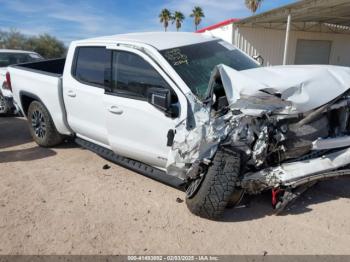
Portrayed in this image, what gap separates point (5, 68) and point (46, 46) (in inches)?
1066

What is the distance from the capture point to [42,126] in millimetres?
5625

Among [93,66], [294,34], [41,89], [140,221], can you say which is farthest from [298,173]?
[294,34]

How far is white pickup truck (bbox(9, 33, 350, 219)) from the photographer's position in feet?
10.2

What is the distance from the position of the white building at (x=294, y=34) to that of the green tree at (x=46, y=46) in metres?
19.9

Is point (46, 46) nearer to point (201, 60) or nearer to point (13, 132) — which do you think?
point (13, 132)

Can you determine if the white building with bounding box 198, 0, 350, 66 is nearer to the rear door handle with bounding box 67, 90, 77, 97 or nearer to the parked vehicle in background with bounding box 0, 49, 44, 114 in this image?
the parked vehicle in background with bounding box 0, 49, 44, 114

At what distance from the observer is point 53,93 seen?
16.4ft

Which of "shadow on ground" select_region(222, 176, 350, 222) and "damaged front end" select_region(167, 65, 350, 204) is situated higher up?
"damaged front end" select_region(167, 65, 350, 204)

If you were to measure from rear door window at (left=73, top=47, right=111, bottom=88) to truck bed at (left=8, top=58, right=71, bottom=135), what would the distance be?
443mm

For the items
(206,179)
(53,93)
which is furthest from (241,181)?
(53,93)

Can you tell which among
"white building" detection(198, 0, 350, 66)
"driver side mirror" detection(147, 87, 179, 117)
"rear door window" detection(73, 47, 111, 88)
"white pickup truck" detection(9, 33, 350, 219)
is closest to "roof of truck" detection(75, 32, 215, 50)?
"white pickup truck" detection(9, 33, 350, 219)

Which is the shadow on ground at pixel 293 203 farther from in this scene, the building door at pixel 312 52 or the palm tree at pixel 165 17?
the palm tree at pixel 165 17

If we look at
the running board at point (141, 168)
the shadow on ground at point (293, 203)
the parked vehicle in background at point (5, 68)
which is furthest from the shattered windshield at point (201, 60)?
the parked vehicle in background at point (5, 68)

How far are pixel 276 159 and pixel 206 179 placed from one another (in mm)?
758
